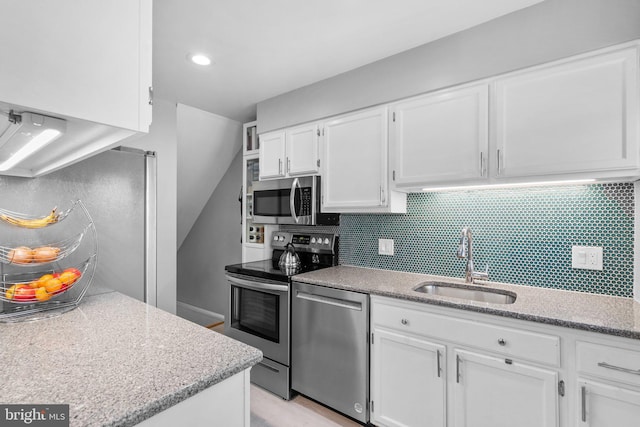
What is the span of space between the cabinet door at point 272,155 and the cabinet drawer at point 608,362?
7.28ft

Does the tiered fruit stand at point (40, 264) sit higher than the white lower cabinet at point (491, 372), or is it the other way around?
the tiered fruit stand at point (40, 264)

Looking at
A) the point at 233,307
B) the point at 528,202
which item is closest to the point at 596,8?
the point at 528,202

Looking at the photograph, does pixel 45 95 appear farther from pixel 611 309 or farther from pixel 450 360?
pixel 611 309

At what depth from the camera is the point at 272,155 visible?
2795 millimetres

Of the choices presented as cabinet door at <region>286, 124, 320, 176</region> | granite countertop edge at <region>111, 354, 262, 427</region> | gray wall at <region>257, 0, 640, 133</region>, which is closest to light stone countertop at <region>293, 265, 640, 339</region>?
cabinet door at <region>286, 124, 320, 176</region>

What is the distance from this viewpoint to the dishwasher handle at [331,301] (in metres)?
1.94

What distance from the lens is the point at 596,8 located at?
147 cm

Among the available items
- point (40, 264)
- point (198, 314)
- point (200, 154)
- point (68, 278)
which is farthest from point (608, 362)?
point (198, 314)

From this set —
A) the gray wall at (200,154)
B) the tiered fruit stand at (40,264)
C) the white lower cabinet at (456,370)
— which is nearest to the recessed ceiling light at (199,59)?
the gray wall at (200,154)

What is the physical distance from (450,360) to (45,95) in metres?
1.88

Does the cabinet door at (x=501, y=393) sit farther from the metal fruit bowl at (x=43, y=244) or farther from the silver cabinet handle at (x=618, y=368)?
the metal fruit bowl at (x=43, y=244)

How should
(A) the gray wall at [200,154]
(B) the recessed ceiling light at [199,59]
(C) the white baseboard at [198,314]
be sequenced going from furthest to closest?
1. (C) the white baseboard at [198,314]
2. (A) the gray wall at [200,154]
3. (B) the recessed ceiling light at [199,59]

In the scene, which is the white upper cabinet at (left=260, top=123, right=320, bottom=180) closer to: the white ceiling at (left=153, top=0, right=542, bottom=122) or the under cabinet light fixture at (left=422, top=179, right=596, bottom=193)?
the white ceiling at (left=153, top=0, right=542, bottom=122)

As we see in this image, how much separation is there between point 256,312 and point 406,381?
3.94ft
